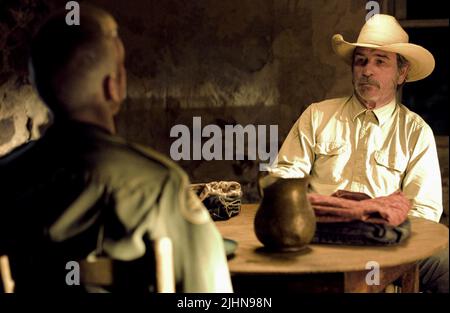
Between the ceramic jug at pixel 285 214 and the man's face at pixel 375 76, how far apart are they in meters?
1.19

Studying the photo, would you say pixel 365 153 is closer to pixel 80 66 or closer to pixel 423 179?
pixel 423 179

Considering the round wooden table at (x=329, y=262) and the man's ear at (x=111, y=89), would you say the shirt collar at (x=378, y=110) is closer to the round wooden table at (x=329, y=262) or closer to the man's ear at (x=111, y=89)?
the round wooden table at (x=329, y=262)

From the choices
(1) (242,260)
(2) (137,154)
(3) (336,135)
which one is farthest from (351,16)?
(2) (137,154)

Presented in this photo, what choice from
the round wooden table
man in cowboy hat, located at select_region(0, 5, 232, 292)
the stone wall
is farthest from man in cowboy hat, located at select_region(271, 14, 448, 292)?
man in cowboy hat, located at select_region(0, 5, 232, 292)

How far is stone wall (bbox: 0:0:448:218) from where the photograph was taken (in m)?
3.49

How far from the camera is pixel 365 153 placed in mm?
2812

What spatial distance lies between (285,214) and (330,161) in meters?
1.20

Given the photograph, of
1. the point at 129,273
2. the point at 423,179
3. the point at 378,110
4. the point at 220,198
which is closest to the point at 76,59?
the point at 129,273

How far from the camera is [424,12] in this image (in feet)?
12.0

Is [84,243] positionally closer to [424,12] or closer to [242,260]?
[242,260]

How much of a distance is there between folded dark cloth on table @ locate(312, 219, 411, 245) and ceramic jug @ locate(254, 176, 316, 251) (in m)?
0.13

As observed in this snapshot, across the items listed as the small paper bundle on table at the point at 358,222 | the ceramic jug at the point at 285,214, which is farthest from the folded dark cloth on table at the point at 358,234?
the ceramic jug at the point at 285,214

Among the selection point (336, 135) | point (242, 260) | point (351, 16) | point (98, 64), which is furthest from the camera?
point (351, 16)
